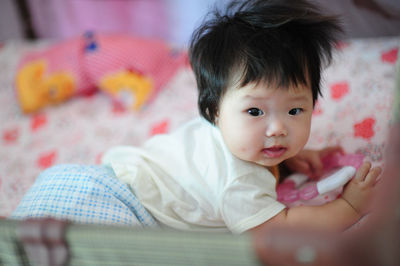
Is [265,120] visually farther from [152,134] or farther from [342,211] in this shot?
[152,134]

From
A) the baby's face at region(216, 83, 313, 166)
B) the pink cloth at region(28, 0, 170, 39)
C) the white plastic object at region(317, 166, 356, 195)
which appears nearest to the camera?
the baby's face at region(216, 83, 313, 166)

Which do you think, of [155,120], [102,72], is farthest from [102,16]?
[155,120]

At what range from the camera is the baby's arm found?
0.88m

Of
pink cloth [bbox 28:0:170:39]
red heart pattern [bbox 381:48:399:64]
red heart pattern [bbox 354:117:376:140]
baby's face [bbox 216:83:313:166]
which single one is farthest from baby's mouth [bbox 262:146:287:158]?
pink cloth [bbox 28:0:170:39]

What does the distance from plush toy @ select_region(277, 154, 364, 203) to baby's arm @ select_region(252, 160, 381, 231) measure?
0.17 ft

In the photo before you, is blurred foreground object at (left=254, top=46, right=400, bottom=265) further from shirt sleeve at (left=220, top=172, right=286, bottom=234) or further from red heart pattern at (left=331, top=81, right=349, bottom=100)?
red heart pattern at (left=331, top=81, right=349, bottom=100)

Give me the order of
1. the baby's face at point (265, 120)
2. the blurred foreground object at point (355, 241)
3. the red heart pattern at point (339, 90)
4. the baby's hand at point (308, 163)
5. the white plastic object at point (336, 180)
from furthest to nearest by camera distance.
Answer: the red heart pattern at point (339, 90)
the baby's hand at point (308, 163)
the white plastic object at point (336, 180)
the baby's face at point (265, 120)
the blurred foreground object at point (355, 241)

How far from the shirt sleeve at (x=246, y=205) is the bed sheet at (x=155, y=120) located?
36cm

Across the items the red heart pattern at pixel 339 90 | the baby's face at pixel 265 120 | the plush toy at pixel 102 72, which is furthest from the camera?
the plush toy at pixel 102 72

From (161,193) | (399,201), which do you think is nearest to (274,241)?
(399,201)

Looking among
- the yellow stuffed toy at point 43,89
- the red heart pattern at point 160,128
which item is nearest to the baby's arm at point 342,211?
the red heart pattern at point 160,128

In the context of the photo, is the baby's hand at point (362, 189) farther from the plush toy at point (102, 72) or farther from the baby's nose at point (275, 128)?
the plush toy at point (102, 72)

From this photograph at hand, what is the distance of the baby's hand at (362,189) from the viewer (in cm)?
88

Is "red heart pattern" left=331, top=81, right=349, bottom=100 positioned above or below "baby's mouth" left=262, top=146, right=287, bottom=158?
below
